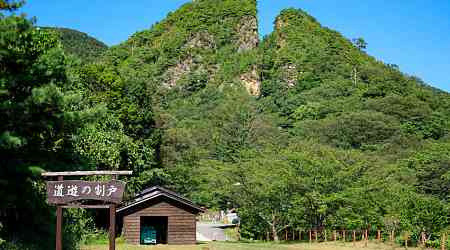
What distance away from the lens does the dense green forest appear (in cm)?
1472

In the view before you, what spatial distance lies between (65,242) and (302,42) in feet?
247

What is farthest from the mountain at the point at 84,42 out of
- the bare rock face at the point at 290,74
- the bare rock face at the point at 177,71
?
the bare rock face at the point at 290,74

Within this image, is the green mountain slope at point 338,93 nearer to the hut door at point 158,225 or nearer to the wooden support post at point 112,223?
the hut door at point 158,225

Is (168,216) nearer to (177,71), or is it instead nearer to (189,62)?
(177,71)

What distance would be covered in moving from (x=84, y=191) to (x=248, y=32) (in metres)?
87.7

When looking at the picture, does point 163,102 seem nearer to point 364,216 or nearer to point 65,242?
point 364,216

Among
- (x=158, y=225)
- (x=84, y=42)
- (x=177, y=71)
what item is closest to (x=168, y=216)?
(x=158, y=225)

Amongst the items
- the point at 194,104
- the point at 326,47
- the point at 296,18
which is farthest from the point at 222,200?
the point at 296,18

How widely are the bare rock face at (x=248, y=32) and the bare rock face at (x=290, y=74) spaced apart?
14.3m

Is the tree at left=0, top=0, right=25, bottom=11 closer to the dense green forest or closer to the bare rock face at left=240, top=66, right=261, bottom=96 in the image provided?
the dense green forest

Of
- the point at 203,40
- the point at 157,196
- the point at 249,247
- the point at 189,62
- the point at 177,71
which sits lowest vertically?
the point at 249,247

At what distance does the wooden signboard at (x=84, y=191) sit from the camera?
12.3m

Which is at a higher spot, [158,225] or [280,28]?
[280,28]

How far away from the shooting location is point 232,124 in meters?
67.6
